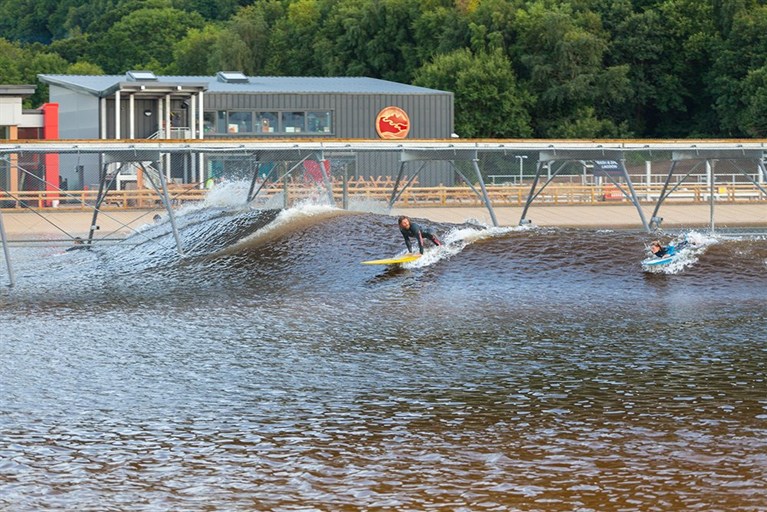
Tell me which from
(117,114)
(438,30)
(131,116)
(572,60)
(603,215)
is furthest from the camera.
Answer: (438,30)

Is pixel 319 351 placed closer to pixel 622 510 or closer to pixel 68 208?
pixel 622 510

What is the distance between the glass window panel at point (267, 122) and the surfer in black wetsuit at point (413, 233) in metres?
39.6

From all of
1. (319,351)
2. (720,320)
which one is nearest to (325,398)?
(319,351)

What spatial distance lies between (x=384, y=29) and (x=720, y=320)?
85.5 metres

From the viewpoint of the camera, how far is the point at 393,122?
68000 mm

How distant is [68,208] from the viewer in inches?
1925

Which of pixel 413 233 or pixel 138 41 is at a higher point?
pixel 138 41

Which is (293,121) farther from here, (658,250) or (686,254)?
(658,250)

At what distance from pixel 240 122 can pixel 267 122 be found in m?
1.53

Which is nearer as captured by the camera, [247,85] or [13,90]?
[13,90]

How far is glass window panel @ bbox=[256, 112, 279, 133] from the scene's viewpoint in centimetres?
6719

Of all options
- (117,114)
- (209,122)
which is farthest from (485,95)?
(117,114)

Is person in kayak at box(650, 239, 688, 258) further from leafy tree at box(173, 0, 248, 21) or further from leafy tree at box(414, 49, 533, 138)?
leafy tree at box(173, 0, 248, 21)

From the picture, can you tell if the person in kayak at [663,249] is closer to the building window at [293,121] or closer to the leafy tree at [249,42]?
the building window at [293,121]
